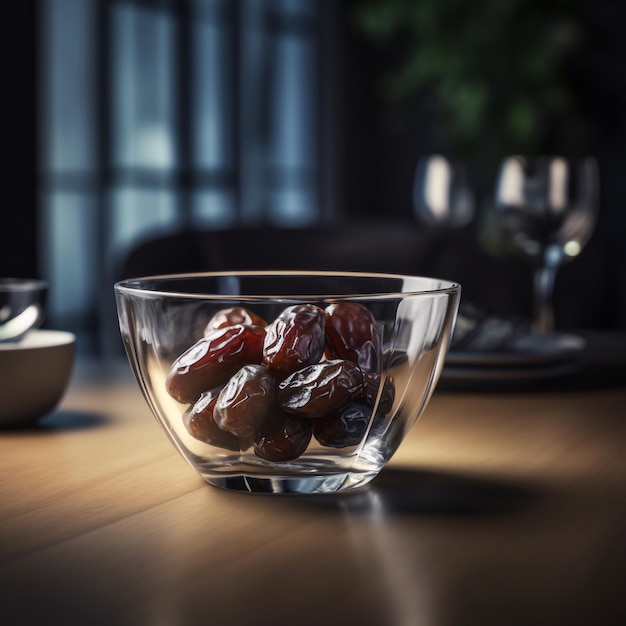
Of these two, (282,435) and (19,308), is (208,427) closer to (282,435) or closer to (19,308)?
(282,435)

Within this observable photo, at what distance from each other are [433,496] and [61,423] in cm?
29

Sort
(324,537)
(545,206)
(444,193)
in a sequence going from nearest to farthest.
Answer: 1. (324,537)
2. (545,206)
3. (444,193)

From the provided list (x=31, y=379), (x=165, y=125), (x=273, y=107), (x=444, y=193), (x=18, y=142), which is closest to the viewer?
(x=31, y=379)

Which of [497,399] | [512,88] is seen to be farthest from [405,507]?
[512,88]

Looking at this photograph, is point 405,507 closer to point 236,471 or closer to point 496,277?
point 236,471

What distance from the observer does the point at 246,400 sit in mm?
450

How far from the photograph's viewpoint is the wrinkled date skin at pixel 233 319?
46 centimetres

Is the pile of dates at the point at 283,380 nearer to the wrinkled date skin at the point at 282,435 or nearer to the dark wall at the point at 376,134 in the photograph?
the wrinkled date skin at the point at 282,435

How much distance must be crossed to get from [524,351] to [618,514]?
1.39 ft

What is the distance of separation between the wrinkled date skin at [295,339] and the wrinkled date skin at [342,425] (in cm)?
3

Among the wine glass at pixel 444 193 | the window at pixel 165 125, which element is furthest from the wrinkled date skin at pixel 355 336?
the window at pixel 165 125

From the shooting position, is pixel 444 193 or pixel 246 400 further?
pixel 444 193

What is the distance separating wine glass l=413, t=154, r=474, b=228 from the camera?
1.62 m

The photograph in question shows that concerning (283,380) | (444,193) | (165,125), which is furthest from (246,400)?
(165,125)
